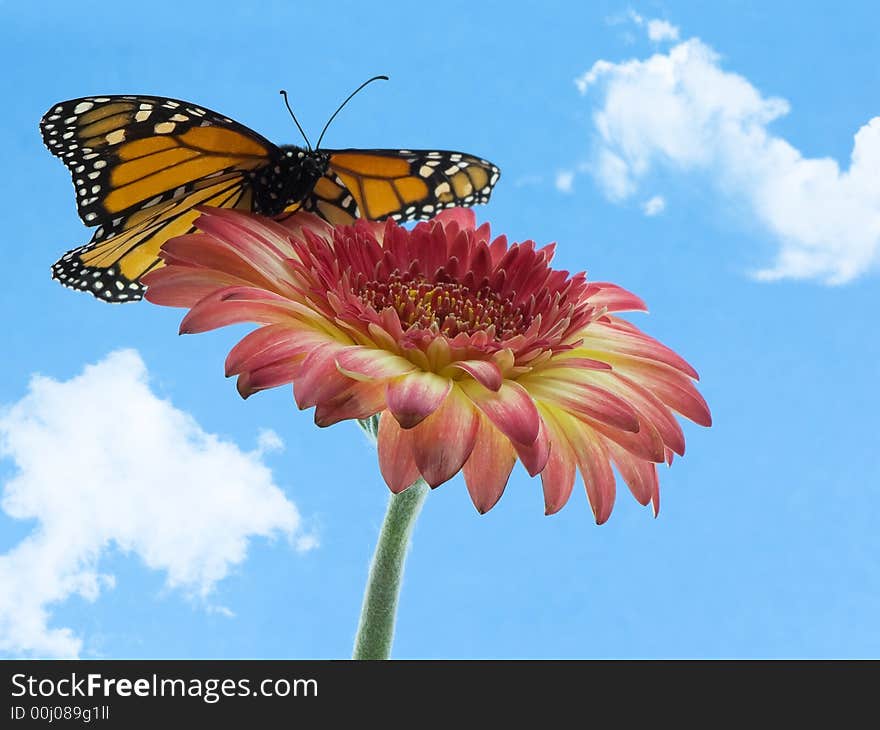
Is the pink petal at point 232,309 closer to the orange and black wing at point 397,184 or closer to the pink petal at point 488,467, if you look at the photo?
the pink petal at point 488,467

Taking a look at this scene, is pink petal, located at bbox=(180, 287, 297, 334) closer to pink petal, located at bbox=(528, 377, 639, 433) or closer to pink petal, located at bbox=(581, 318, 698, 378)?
pink petal, located at bbox=(528, 377, 639, 433)

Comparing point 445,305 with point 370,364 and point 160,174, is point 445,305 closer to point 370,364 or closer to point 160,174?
point 370,364

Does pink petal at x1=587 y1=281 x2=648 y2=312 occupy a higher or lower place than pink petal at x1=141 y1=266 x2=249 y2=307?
higher

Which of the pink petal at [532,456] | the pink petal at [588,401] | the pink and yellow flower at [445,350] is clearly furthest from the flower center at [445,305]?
the pink petal at [532,456]

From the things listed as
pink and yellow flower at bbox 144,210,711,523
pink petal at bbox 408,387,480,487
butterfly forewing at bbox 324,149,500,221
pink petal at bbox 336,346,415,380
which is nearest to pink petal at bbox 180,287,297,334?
pink and yellow flower at bbox 144,210,711,523

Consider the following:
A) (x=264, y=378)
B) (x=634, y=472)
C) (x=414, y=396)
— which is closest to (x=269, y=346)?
(x=264, y=378)

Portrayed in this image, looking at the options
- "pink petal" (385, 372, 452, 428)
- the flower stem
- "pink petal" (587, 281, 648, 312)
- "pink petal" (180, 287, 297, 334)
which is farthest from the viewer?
"pink petal" (587, 281, 648, 312)

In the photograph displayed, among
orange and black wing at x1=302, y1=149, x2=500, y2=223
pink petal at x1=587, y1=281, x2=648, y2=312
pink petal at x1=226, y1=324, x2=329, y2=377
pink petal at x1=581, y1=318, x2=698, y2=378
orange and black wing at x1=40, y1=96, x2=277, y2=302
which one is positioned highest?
orange and black wing at x1=302, y1=149, x2=500, y2=223
